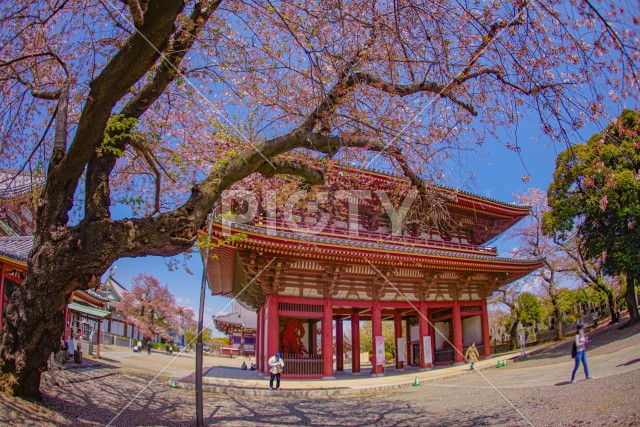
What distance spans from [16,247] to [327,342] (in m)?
10.5

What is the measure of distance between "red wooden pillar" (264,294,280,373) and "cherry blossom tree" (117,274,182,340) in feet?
102

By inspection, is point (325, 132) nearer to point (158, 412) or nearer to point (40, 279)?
point (40, 279)

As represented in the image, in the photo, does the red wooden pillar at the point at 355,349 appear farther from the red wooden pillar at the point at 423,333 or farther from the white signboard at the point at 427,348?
the white signboard at the point at 427,348

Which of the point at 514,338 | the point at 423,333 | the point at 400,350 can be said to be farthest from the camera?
the point at 514,338

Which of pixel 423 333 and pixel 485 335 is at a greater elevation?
pixel 423 333

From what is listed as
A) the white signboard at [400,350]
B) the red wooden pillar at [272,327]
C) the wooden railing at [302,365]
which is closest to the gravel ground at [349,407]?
the red wooden pillar at [272,327]

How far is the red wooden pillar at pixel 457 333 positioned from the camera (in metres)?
18.2

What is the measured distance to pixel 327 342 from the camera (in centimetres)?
1526

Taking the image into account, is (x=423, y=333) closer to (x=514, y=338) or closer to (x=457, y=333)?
(x=457, y=333)

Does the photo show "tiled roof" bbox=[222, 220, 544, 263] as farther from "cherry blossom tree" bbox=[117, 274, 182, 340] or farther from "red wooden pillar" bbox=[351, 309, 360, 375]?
"cherry blossom tree" bbox=[117, 274, 182, 340]

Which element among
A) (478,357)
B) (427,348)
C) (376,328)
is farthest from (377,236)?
(478,357)

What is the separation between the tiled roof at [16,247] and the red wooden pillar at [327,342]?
9773mm

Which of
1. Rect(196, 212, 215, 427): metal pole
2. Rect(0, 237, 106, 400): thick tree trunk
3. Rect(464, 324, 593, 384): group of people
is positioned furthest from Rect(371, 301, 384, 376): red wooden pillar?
Rect(0, 237, 106, 400): thick tree trunk

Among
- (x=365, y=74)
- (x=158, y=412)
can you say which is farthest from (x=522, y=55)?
(x=158, y=412)
